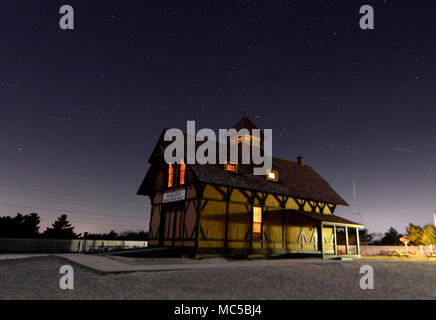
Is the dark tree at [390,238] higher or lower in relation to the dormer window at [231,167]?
lower

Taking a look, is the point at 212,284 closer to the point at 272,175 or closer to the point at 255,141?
the point at 272,175

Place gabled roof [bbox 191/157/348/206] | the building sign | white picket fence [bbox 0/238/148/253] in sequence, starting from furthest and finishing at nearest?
white picket fence [bbox 0/238/148/253]
the building sign
gabled roof [bbox 191/157/348/206]

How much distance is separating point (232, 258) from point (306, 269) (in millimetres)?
6780

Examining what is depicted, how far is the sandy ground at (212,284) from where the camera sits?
740 cm

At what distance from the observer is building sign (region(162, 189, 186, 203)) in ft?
64.5

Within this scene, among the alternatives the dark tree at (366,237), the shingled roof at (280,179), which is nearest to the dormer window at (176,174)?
the shingled roof at (280,179)

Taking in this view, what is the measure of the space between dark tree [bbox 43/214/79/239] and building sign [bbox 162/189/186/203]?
23688 millimetres

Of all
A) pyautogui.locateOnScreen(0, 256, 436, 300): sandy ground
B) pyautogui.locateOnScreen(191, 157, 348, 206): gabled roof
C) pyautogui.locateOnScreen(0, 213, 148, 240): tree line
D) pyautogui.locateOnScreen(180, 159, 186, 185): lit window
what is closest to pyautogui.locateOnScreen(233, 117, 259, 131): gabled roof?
pyautogui.locateOnScreen(191, 157, 348, 206): gabled roof

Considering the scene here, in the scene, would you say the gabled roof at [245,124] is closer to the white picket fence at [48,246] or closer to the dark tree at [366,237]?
the white picket fence at [48,246]

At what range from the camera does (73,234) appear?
40812 millimetres

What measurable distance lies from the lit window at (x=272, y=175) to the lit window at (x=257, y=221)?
2961mm

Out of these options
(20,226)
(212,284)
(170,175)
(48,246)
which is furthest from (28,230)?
(212,284)

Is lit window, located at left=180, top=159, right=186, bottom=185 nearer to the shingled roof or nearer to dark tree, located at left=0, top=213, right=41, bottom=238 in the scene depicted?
the shingled roof
